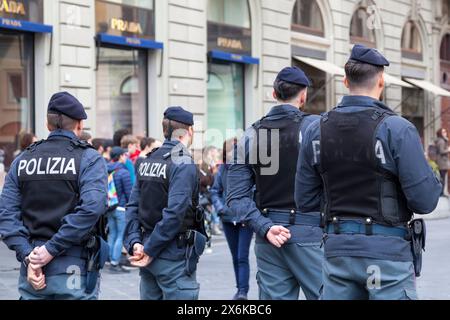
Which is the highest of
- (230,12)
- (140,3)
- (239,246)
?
(230,12)

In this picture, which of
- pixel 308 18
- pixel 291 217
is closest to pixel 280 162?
pixel 291 217

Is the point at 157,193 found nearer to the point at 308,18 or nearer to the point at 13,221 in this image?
the point at 13,221

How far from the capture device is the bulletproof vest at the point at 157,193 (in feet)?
21.3

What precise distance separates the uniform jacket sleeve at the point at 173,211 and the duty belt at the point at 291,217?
A: 61cm

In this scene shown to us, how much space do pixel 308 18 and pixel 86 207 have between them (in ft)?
67.4

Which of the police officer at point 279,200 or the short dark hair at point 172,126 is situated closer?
the police officer at point 279,200

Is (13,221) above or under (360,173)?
under

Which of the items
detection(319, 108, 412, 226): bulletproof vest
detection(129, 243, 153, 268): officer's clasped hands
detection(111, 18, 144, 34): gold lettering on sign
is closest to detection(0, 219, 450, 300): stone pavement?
detection(129, 243, 153, 268): officer's clasped hands

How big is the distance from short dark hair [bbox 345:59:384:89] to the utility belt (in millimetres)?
746

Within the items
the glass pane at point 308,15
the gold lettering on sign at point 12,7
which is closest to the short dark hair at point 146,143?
the gold lettering on sign at point 12,7

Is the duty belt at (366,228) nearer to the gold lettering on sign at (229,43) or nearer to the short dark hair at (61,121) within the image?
the short dark hair at (61,121)

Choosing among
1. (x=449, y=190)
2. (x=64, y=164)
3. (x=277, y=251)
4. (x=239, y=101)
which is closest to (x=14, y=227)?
(x=64, y=164)

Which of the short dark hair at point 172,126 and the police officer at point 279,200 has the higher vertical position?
the short dark hair at point 172,126

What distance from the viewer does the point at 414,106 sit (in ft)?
102
